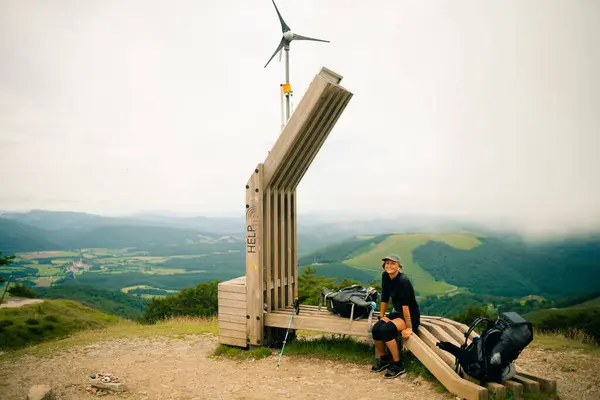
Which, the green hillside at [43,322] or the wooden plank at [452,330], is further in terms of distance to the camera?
the green hillside at [43,322]

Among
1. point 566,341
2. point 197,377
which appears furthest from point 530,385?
point 197,377

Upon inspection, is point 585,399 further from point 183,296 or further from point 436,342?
point 183,296

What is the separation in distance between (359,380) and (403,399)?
3.09 ft

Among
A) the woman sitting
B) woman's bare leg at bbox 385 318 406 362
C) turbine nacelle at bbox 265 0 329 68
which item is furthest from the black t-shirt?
turbine nacelle at bbox 265 0 329 68

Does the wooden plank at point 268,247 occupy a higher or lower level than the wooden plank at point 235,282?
higher

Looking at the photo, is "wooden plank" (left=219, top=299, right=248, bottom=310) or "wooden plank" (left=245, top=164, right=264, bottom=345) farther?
"wooden plank" (left=219, top=299, right=248, bottom=310)

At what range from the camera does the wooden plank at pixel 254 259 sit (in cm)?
777

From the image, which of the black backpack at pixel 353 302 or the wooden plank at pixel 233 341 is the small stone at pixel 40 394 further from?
the black backpack at pixel 353 302

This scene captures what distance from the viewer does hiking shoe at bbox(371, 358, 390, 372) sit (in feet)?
22.1

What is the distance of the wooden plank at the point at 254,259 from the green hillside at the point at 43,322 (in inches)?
244

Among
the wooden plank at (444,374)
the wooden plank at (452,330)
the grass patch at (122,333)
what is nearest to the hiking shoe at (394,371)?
the wooden plank at (444,374)

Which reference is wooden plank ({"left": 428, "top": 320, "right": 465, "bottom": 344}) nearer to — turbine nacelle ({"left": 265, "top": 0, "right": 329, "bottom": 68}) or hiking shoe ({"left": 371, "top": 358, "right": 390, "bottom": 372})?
hiking shoe ({"left": 371, "top": 358, "right": 390, "bottom": 372})

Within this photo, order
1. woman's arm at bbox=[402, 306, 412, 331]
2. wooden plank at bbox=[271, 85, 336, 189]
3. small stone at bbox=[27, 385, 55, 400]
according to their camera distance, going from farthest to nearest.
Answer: wooden plank at bbox=[271, 85, 336, 189] < woman's arm at bbox=[402, 306, 412, 331] < small stone at bbox=[27, 385, 55, 400]

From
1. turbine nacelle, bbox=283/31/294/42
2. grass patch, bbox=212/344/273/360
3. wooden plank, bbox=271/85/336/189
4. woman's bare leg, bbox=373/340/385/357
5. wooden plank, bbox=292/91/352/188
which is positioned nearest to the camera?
woman's bare leg, bbox=373/340/385/357
